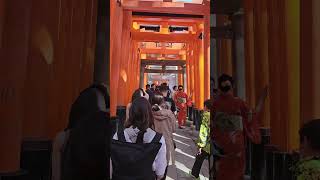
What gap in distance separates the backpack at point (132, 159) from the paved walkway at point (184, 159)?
10.5 ft

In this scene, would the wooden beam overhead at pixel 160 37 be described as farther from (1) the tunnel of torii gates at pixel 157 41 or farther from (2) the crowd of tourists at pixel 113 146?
(2) the crowd of tourists at pixel 113 146

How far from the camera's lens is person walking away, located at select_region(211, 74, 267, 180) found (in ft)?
12.0

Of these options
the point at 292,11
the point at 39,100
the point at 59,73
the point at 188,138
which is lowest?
the point at 188,138

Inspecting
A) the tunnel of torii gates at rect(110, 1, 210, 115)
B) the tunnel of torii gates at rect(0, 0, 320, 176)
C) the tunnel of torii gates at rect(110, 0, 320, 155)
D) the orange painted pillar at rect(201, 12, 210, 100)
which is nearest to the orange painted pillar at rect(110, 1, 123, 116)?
the tunnel of torii gates at rect(110, 1, 210, 115)

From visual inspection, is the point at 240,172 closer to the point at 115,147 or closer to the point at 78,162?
the point at 115,147

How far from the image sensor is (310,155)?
6.40ft

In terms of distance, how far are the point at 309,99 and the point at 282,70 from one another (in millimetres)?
505

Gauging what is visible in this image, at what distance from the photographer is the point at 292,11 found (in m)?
3.43

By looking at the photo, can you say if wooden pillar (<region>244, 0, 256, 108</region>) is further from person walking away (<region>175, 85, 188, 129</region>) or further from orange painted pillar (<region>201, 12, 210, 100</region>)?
person walking away (<region>175, 85, 188, 129</region>)

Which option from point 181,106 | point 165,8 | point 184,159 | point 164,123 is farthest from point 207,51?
point 164,123

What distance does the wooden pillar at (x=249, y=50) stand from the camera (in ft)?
15.3

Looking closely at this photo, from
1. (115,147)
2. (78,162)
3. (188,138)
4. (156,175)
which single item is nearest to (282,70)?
(156,175)

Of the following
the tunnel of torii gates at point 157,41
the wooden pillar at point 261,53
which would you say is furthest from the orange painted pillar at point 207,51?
the wooden pillar at point 261,53

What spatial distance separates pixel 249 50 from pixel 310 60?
5.66ft
